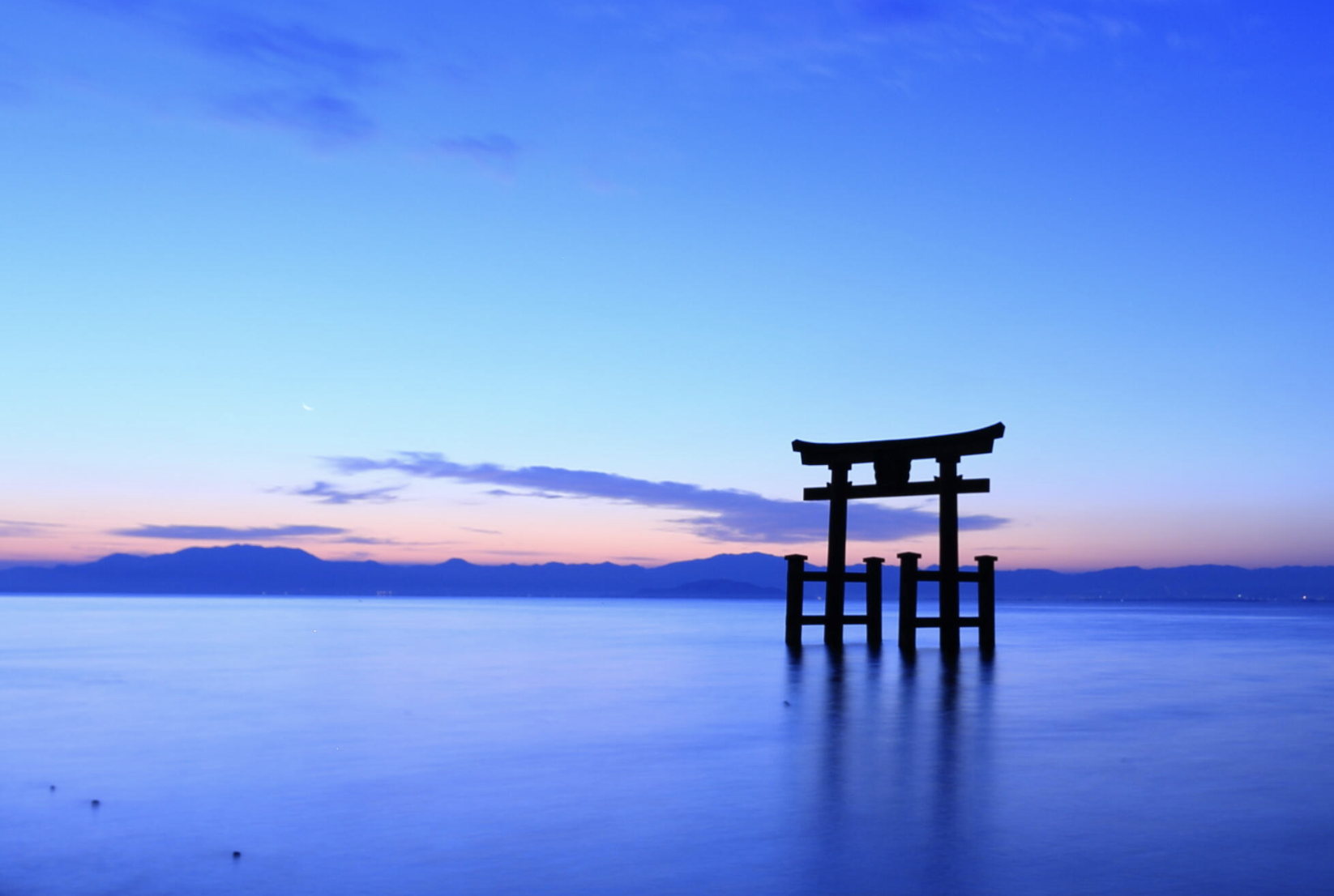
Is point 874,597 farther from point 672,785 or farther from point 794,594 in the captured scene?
point 672,785

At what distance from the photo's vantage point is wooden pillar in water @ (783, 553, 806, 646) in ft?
81.0

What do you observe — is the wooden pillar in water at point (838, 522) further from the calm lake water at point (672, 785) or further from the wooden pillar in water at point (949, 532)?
the calm lake water at point (672, 785)

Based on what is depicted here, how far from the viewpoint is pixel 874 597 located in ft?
85.0

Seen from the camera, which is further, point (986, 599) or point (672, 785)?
point (986, 599)

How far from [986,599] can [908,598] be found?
1716mm

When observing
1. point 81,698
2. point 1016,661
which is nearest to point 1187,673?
point 1016,661

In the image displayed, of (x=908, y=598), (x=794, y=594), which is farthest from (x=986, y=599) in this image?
(x=794, y=594)

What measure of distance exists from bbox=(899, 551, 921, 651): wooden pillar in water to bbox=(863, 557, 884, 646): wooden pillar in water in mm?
582

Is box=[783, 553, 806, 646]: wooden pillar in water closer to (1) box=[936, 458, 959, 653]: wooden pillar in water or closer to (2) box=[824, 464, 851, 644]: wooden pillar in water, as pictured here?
(2) box=[824, 464, 851, 644]: wooden pillar in water

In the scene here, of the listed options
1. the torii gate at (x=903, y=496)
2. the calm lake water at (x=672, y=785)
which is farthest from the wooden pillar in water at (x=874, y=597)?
the calm lake water at (x=672, y=785)

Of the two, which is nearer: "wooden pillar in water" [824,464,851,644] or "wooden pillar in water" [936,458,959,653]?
"wooden pillar in water" [936,458,959,653]

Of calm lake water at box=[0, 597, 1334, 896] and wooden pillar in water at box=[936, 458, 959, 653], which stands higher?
wooden pillar in water at box=[936, 458, 959, 653]

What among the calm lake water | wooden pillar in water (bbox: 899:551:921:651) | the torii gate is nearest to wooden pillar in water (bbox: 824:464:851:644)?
the torii gate

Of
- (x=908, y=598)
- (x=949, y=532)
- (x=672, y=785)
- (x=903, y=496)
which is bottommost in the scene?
(x=672, y=785)
